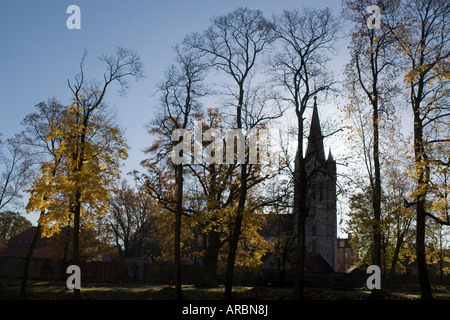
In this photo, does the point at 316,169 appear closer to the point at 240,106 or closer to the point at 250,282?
the point at 240,106

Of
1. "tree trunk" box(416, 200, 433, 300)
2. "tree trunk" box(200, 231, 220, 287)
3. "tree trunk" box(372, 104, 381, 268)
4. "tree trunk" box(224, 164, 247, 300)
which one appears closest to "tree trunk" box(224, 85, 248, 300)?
"tree trunk" box(224, 164, 247, 300)

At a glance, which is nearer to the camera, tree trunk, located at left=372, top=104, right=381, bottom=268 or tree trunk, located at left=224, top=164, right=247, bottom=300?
tree trunk, located at left=224, top=164, right=247, bottom=300

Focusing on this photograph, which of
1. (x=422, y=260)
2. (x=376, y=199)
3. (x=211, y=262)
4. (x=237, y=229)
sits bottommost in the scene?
(x=211, y=262)

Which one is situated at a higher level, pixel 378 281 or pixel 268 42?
pixel 268 42

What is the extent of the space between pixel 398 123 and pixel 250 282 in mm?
27871

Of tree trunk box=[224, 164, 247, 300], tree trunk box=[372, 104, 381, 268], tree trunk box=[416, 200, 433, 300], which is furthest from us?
tree trunk box=[372, 104, 381, 268]

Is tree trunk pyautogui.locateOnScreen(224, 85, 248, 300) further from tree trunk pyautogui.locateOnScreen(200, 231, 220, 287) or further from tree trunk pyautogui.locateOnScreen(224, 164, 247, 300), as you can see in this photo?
tree trunk pyautogui.locateOnScreen(200, 231, 220, 287)

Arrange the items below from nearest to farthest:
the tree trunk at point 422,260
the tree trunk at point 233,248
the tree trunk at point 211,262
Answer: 1. the tree trunk at point 422,260
2. the tree trunk at point 233,248
3. the tree trunk at point 211,262

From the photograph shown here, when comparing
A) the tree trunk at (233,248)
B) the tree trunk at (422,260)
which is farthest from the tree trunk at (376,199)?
the tree trunk at (233,248)

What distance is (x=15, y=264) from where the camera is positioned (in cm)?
3712

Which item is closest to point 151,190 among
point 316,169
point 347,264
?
point 316,169

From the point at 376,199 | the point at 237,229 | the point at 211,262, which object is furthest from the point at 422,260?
the point at 211,262

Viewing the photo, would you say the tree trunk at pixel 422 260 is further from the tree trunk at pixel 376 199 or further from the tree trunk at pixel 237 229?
the tree trunk at pixel 237 229

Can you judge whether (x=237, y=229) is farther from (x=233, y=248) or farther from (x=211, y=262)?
(x=211, y=262)
